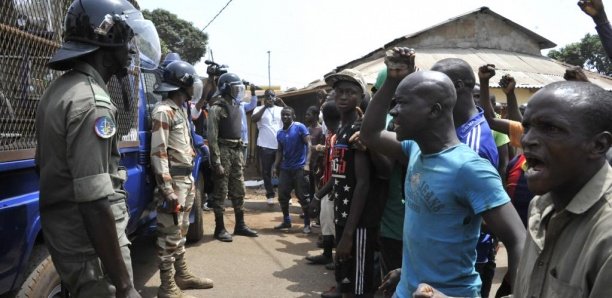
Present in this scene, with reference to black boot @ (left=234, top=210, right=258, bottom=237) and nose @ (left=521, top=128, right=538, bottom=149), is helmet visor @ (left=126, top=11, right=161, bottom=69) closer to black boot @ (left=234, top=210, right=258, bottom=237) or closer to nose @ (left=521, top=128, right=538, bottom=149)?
nose @ (left=521, top=128, right=538, bottom=149)

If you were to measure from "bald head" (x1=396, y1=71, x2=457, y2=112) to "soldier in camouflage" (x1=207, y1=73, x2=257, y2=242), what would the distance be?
449 centimetres

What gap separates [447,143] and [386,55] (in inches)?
26.4

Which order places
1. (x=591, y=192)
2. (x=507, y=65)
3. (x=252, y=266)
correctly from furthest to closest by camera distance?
(x=507, y=65) → (x=252, y=266) → (x=591, y=192)

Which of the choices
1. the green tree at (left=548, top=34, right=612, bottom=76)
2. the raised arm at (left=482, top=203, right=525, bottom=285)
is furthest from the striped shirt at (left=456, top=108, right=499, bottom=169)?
the green tree at (left=548, top=34, right=612, bottom=76)

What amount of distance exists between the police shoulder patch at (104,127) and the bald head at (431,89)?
118 cm

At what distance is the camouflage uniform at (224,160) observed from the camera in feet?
20.5

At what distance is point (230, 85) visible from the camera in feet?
21.0

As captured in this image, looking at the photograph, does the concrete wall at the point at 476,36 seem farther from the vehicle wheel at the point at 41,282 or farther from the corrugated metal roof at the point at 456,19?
the vehicle wheel at the point at 41,282

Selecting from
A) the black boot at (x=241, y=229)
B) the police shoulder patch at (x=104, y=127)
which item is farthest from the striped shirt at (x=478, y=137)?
the black boot at (x=241, y=229)

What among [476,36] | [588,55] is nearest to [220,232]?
Answer: [476,36]

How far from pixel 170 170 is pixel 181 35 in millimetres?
28533

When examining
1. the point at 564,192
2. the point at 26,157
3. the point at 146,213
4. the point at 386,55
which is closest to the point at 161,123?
the point at 146,213

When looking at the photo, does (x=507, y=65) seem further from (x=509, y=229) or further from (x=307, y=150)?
(x=509, y=229)

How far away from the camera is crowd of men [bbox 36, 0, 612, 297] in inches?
44.6
